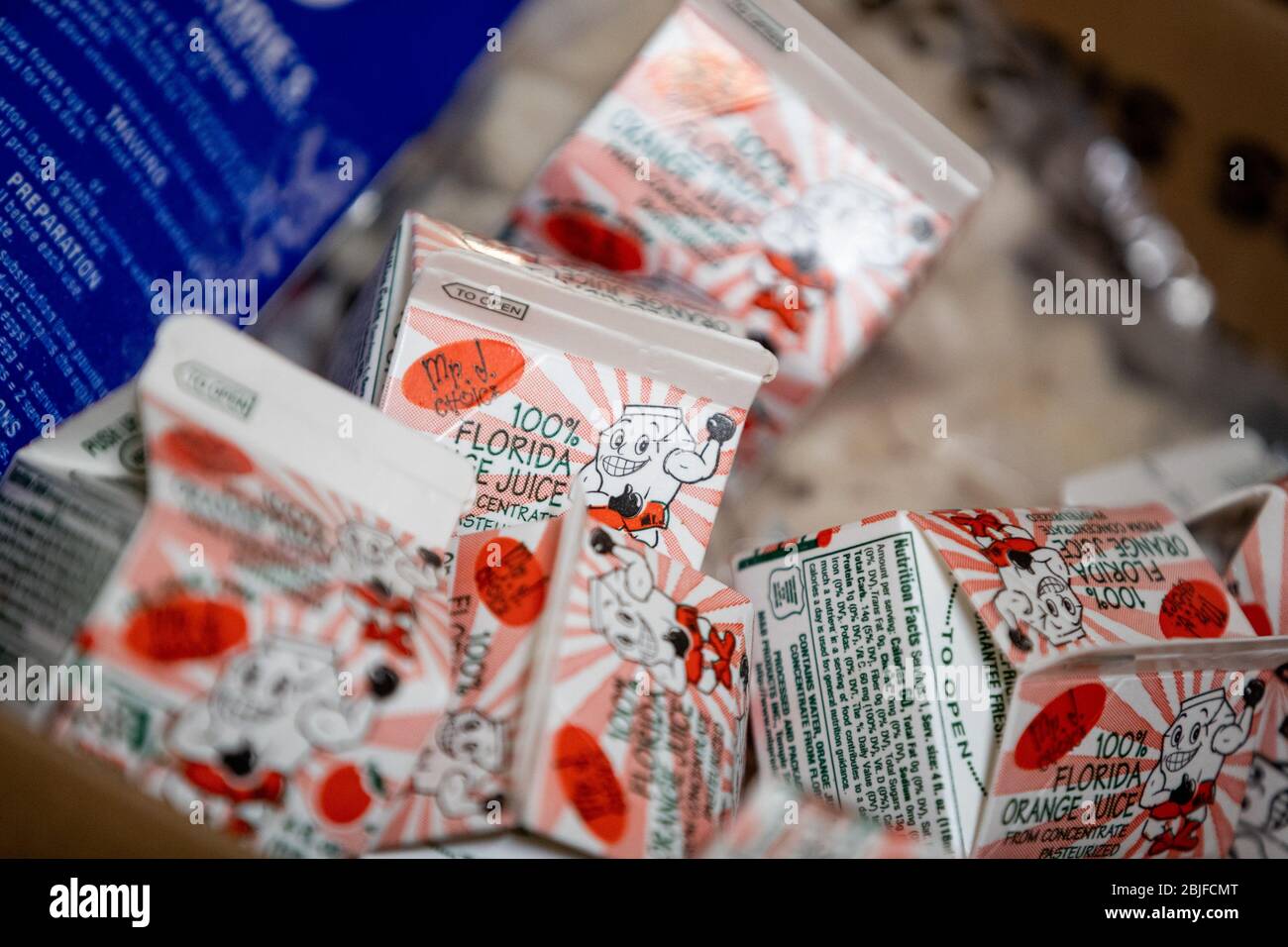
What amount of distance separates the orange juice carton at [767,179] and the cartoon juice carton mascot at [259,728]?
508 millimetres

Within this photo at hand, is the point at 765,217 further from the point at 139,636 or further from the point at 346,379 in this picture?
the point at 139,636

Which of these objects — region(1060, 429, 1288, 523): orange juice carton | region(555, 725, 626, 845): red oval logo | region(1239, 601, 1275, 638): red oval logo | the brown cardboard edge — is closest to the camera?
the brown cardboard edge

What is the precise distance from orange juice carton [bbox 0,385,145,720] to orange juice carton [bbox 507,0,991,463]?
0.44 metres

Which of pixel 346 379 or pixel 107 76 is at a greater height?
pixel 107 76

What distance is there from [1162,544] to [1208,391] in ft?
1.80

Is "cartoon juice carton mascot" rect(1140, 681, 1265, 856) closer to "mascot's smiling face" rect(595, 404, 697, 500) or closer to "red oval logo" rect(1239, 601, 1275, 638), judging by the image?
"red oval logo" rect(1239, 601, 1275, 638)

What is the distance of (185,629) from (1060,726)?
595 millimetres

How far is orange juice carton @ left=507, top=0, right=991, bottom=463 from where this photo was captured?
90cm

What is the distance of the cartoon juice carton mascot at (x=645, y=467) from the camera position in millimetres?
814

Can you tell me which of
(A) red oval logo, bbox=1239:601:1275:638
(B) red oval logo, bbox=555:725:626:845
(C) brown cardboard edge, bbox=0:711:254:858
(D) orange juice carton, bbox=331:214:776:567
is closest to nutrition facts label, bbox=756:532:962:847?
(D) orange juice carton, bbox=331:214:776:567

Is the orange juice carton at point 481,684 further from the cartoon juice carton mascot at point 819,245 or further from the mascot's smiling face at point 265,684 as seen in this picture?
the cartoon juice carton mascot at point 819,245

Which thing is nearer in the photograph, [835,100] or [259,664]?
[259,664]

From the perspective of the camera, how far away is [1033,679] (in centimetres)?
73
